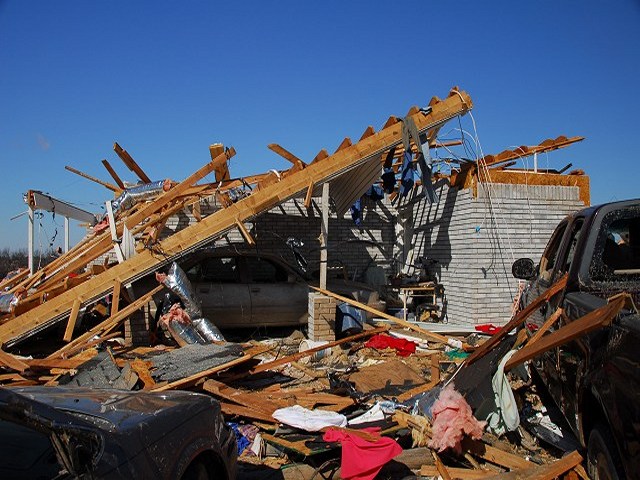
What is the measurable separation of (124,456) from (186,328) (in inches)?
232

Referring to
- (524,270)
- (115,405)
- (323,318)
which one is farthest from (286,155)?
(115,405)

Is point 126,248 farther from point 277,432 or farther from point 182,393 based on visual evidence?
point 182,393

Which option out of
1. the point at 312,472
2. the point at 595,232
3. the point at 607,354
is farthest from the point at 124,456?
the point at 595,232

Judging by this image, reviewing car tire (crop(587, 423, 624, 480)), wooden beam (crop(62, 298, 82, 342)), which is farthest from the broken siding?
car tire (crop(587, 423, 624, 480))

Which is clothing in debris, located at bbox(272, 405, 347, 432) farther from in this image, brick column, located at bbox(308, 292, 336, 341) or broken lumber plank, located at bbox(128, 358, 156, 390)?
brick column, located at bbox(308, 292, 336, 341)

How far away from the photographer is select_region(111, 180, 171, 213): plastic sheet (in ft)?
38.2

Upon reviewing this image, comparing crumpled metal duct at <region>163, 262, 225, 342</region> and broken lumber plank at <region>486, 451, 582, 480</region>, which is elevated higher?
crumpled metal duct at <region>163, 262, 225, 342</region>

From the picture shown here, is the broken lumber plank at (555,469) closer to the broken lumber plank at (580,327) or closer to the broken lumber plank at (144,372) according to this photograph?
the broken lumber plank at (580,327)

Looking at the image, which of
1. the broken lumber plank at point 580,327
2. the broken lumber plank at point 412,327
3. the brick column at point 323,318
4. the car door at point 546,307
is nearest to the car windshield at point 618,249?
the car door at point 546,307

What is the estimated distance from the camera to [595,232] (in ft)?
13.2

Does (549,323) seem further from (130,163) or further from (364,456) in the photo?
(130,163)

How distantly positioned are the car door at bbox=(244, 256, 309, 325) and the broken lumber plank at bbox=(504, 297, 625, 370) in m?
6.01

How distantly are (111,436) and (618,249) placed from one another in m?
4.08

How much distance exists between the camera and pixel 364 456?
13.5 ft
